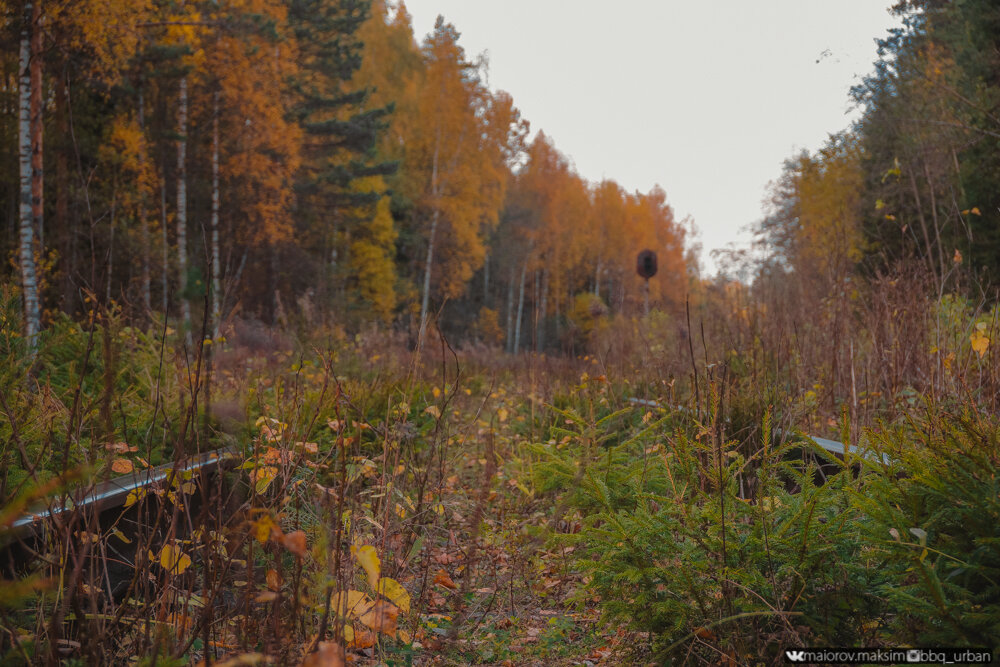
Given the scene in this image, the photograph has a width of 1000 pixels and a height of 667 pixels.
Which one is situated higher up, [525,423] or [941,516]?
[941,516]

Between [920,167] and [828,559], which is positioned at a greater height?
[920,167]

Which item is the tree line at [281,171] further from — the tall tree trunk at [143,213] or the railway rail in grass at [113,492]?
the railway rail in grass at [113,492]

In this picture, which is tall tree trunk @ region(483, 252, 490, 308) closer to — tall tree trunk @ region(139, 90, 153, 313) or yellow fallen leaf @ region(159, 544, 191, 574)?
tall tree trunk @ region(139, 90, 153, 313)

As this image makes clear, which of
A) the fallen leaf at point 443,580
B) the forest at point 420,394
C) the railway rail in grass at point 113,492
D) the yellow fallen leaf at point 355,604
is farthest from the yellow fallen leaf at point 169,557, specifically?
the fallen leaf at point 443,580

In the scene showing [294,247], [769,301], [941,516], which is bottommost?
[941,516]

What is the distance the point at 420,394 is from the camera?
17.0 feet

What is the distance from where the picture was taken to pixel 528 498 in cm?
420

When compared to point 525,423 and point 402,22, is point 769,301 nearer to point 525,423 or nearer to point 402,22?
point 525,423

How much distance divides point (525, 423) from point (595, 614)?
9.90 ft

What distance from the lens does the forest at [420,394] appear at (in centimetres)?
152

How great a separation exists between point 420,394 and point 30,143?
296 inches

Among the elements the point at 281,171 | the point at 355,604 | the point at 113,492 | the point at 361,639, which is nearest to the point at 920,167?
the point at 361,639

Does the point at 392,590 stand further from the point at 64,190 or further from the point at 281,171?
the point at 281,171

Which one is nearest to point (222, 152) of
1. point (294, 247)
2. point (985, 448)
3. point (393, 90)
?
point (294, 247)
